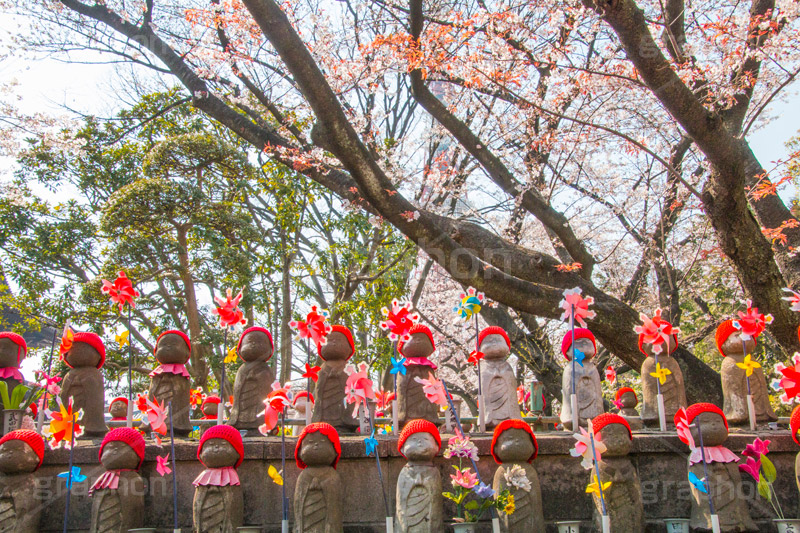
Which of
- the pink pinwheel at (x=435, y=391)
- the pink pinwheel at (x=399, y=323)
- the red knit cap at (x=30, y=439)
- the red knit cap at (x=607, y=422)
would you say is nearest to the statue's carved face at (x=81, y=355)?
the red knit cap at (x=30, y=439)

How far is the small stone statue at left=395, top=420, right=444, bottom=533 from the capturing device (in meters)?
4.23

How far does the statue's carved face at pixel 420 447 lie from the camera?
14.2 feet

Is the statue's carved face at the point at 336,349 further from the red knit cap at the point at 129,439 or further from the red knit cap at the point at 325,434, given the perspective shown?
the red knit cap at the point at 129,439

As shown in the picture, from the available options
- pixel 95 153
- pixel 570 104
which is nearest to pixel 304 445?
pixel 570 104

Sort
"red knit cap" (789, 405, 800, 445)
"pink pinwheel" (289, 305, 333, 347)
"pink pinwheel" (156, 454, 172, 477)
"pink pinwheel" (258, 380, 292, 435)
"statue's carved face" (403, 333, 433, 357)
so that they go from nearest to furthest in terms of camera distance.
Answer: "red knit cap" (789, 405, 800, 445)
"pink pinwheel" (258, 380, 292, 435)
"pink pinwheel" (156, 454, 172, 477)
"pink pinwheel" (289, 305, 333, 347)
"statue's carved face" (403, 333, 433, 357)

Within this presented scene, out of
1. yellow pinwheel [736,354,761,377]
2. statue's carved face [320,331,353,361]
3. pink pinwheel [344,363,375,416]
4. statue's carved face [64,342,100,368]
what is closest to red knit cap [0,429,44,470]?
statue's carved face [64,342,100,368]

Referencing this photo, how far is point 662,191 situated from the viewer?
10.1 m

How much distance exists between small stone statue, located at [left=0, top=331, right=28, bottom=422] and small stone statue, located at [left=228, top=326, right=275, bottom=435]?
7.00ft

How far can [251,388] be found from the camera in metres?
5.46

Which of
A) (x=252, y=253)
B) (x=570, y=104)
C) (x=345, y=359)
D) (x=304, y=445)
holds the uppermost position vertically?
(x=570, y=104)

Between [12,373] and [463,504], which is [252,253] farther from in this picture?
[463,504]

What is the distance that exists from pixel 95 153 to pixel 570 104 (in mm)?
8575

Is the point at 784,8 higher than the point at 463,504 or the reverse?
higher

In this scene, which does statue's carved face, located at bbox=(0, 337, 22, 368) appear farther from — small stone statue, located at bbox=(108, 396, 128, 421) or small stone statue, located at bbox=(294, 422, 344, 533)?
small stone statue, located at bbox=(294, 422, 344, 533)
